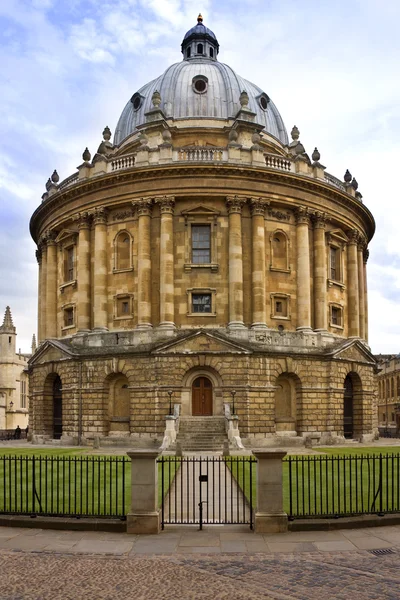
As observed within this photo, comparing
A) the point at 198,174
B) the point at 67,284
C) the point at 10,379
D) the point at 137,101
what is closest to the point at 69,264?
the point at 67,284

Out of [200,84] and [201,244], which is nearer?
[201,244]

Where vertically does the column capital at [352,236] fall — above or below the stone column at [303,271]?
above

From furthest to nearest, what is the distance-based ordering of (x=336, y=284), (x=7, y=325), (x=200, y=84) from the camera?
(x=7, y=325)
(x=200, y=84)
(x=336, y=284)

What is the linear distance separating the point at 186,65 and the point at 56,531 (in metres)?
50.6

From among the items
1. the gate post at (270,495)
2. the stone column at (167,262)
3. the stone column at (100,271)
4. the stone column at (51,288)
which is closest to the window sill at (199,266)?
the stone column at (167,262)

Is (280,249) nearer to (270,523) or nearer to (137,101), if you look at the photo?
(137,101)

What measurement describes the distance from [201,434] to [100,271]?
1431 centimetres

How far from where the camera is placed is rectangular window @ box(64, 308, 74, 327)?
4847 cm

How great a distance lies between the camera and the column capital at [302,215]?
45.4m

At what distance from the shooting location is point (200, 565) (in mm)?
11797

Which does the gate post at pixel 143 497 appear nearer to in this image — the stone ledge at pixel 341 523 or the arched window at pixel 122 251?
the stone ledge at pixel 341 523

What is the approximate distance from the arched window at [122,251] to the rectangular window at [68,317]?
20.1 feet

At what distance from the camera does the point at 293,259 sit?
45594 mm

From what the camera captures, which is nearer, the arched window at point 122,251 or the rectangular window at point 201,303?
the rectangular window at point 201,303
